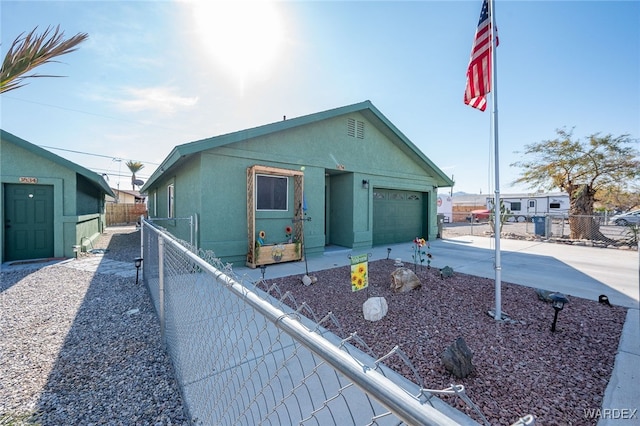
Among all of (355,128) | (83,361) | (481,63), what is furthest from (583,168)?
(83,361)

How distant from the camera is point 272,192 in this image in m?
7.87

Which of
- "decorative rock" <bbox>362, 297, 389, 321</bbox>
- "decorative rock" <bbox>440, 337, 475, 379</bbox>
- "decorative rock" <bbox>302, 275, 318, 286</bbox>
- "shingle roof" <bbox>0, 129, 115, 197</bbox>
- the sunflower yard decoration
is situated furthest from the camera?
"shingle roof" <bbox>0, 129, 115, 197</bbox>

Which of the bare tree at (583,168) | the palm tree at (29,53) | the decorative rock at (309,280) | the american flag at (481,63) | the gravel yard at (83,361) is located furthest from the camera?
the bare tree at (583,168)

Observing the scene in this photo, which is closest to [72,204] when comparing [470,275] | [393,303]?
[393,303]

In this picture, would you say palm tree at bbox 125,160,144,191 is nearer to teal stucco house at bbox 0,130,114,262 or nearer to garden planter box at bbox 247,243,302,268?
teal stucco house at bbox 0,130,114,262

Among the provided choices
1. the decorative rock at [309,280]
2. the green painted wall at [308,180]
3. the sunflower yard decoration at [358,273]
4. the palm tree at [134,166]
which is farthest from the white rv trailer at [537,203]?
the palm tree at [134,166]

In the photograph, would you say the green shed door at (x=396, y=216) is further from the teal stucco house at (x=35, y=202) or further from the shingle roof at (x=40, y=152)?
the teal stucco house at (x=35, y=202)

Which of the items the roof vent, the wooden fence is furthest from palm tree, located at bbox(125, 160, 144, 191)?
the roof vent

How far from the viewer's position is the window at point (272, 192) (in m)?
7.63

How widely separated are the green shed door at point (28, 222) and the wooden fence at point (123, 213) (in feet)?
58.3

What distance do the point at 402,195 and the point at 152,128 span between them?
75.3 feet

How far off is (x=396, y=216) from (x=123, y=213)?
82.8 feet

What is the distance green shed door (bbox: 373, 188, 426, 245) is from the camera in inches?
431

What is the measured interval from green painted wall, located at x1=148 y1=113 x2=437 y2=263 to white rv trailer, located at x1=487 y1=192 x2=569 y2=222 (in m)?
19.5
